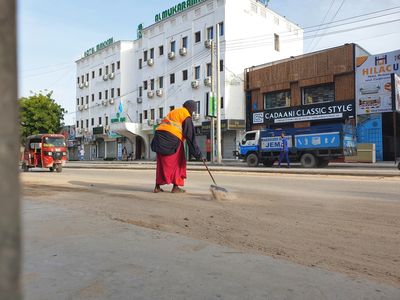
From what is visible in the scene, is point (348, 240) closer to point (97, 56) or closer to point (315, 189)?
point (315, 189)

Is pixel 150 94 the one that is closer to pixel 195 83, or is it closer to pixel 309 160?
pixel 195 83

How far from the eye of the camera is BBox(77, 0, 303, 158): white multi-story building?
1526 inches

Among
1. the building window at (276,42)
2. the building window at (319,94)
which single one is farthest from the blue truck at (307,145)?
the building window at (276,42)

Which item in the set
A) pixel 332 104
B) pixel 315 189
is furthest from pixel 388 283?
pixel 332 104

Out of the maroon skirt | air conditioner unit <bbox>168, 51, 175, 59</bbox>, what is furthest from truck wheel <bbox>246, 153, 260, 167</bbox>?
air conditioner unit <bbox>168, 51, 175, 59</bbox>

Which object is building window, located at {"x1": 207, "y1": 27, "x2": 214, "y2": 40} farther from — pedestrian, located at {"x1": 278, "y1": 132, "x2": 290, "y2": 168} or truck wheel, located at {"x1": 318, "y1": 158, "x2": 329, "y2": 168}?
truck wheel, located at {"x1": 318, "y1": 158, "x2": 329, "y2": 168}

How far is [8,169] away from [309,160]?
24420 millimetres

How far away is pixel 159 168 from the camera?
9414 millimetres

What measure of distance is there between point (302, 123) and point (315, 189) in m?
23.8

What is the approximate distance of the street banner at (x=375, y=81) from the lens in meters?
28.2

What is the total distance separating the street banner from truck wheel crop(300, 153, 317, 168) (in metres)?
7.84

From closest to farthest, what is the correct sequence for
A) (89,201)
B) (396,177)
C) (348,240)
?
(348,240)
(89,201)
(396,177)

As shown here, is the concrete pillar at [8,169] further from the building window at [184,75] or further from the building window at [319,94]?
the building window at [184,75]

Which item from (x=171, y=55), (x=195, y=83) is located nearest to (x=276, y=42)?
(x=195, y=83)
